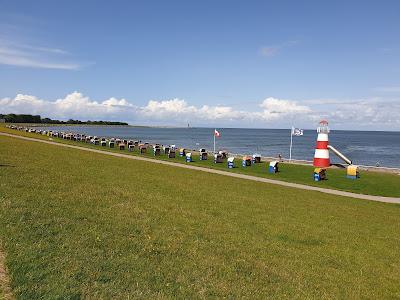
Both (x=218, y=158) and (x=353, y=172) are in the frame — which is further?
(x=218, y=158)

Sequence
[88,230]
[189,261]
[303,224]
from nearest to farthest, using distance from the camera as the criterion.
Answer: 1. [189,261]
2. [88,230]
3. [303,224]

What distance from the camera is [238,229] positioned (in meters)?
11.0

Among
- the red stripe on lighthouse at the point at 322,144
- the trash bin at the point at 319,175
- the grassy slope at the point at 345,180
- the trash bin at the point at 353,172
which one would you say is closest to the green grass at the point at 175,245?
the grassy slope at the point at 345,180

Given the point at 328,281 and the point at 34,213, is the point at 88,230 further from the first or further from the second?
the point at 328,281

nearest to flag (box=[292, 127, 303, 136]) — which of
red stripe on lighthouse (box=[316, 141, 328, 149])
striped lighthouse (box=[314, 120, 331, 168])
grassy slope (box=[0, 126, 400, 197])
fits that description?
striped lighthouse (box=[314, 120, 331, 168])

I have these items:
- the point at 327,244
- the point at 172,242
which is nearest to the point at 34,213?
the point at 172,242

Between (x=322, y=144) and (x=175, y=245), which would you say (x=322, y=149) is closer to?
(x=322, y=144)

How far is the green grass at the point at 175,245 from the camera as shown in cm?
662

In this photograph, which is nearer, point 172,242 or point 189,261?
point 189,261

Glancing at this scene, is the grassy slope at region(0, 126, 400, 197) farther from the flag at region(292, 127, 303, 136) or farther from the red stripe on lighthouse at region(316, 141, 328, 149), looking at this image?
the flag at region(292, 127, 303, 136)

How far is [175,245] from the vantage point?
8773 millimetres

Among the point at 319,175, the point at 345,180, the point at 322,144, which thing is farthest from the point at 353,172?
the point at 322,144

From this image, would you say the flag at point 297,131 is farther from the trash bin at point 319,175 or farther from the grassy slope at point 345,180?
the trash bin at point 319,175

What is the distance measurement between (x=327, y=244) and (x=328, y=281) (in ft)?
9.70
